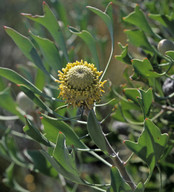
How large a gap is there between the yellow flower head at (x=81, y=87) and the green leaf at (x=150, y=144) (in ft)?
0.41

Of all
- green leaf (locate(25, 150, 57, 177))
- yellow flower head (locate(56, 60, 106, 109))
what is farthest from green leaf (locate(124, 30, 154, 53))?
green leaf (locate(25, 150, 57, 177))

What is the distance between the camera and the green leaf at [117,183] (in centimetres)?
61

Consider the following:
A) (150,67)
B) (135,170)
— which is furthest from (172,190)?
(150,67)

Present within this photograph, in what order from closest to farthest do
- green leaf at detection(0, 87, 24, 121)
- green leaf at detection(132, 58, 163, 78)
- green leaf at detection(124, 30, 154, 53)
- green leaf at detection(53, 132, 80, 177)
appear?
1. green leaf at detection(53, 132, 80, 177)
2. green leaf at detection(132, 58, 163, 78)
3. green leaf at detection(124, 30, 154, 53)
4. green leaf at detection(0, 87, 24, 121)

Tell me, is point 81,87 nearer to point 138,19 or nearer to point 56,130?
point 56,130

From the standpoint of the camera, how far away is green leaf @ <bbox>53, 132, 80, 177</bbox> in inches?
23.7

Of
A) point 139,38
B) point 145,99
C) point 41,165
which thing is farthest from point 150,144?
point 41,165

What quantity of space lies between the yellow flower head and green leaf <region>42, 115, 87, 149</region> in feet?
0.18

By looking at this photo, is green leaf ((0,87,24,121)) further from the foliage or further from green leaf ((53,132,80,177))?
green leaf ((53,132,80,177))

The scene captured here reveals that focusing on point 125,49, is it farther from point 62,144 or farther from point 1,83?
point 1,83

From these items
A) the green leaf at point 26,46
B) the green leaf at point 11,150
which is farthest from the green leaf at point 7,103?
the green leaf at point 26,46

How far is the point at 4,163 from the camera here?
2209 mm

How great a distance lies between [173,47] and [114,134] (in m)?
0.48

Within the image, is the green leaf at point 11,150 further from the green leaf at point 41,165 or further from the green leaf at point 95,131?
the green leaf at point 95,131
